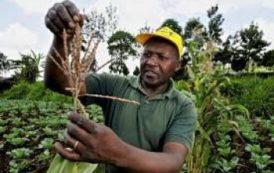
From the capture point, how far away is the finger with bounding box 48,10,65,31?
6.08ft

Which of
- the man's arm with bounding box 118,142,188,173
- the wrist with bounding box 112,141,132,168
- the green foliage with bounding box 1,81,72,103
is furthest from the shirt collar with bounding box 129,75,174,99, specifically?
the green foliage with bounding box 1,81,72,103

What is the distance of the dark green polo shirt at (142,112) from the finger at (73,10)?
68 cm

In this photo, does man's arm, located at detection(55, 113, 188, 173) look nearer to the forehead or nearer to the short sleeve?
the short sleeve

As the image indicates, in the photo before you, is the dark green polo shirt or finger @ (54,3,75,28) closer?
finger @ (54,3,75,28)

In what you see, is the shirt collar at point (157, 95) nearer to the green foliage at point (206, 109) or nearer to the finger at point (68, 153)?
the finger at point (68, 153)

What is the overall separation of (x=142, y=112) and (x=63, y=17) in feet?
3.19

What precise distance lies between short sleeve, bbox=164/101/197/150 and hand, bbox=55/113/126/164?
29.6 inches

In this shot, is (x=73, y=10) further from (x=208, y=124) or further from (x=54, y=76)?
(x=208, y=124)

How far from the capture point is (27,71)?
22031mm

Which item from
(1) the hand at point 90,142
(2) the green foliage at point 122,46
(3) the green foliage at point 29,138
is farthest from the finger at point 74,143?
(2) the green foliage at point 122,46

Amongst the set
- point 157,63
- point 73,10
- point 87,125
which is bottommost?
point 87,125

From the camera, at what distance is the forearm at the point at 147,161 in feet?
5.51

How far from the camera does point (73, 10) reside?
6.08 ft

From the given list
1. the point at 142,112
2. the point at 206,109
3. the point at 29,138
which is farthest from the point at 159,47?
the point at 29,138
